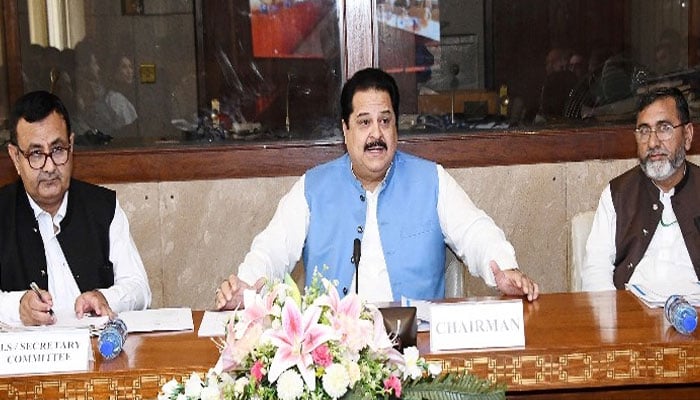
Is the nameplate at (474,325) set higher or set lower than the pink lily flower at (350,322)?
lower

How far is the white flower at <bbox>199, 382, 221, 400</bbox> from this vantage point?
200 centimetres

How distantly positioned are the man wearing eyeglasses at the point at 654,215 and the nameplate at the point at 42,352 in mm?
1916

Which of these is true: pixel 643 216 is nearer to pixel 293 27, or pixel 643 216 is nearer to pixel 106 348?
pixel 293 27

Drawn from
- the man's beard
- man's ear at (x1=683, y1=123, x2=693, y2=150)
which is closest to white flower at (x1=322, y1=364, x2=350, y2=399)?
the man's beard

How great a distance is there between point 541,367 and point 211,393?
120 cm

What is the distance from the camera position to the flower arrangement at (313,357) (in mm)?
1936

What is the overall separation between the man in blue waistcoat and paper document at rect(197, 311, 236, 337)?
431 mm

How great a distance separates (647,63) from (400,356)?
370 cm

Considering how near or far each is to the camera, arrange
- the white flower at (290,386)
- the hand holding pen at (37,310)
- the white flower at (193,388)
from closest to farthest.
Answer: the white flower at (290,386), the white flower at (193,388), the hand holding pen at (37,310)

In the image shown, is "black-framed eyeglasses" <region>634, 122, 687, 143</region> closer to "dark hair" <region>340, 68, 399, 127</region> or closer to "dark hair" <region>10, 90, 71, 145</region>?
"dark hair" <region>340, 68, 399, 127</region>

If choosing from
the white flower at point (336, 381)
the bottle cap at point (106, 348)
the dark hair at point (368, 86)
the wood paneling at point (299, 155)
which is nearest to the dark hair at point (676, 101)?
the dark hair at point (368, 86)

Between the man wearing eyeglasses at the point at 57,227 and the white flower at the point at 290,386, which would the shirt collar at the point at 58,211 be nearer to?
Answer: the man wearing eyeglasses at the point at 57,227

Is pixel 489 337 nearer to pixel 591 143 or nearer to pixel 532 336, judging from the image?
pixel 532 336

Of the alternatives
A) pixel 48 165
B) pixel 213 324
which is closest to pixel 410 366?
pixel 213 324
